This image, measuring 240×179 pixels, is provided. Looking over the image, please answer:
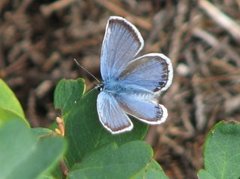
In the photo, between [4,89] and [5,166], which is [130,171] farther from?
[4,89]

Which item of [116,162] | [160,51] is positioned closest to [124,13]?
[160,51]

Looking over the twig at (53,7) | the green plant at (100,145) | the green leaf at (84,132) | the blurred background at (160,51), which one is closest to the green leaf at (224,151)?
the green plant at (100,145)

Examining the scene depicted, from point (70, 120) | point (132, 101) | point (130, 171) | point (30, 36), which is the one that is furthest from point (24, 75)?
point (130, 171)

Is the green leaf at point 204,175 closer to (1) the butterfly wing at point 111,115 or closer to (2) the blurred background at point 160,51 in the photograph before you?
(1) the butterfly wing at point 111,115

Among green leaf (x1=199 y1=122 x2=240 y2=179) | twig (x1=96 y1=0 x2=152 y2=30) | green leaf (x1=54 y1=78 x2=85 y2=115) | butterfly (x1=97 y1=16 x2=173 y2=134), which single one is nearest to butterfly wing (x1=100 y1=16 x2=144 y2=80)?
butterfly (x1=97 y1=16 x2=173 y2=134)

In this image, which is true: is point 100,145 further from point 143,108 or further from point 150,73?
point 150,73

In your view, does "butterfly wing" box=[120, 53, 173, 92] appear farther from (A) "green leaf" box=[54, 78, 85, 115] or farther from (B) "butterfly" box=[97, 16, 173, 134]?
(A) "green leaf" box=[54, 78, 85, 115]
